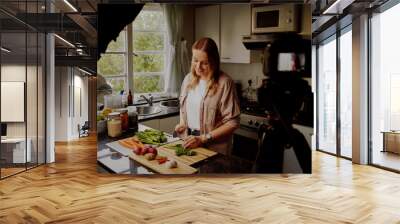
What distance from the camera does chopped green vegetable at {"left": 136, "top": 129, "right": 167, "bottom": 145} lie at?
5840 millimetres

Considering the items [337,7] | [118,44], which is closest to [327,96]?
[337,7]

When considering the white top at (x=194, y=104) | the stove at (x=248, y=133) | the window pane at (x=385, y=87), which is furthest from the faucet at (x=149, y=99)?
the window pane at (x=385, y=87)

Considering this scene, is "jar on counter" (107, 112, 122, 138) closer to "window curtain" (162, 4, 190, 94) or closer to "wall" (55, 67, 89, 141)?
"window curtain" (162, 4, 190, 94)

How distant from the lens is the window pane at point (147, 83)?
586 centimetres

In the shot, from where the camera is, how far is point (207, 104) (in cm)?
577

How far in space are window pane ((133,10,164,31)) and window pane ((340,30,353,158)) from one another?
13.8 ft

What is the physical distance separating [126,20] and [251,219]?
3.58 meters

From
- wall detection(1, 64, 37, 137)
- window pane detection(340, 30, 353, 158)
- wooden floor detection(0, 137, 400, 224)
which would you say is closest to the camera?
wooden floor detection(0, 137, 400, 224)

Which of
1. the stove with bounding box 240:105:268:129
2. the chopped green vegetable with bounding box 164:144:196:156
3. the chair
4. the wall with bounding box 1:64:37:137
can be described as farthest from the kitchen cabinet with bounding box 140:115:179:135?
the chair

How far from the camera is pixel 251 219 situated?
3.72 metres

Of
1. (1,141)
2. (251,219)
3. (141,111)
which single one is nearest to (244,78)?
(141,111)

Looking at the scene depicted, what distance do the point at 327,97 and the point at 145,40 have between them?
546 cm

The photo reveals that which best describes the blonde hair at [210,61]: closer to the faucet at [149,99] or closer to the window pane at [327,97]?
the faucet at [149,99]

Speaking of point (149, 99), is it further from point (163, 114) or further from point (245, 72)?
point (245, 72)
